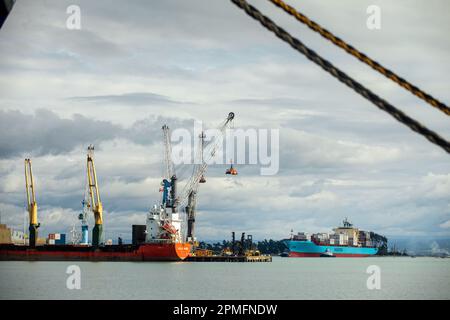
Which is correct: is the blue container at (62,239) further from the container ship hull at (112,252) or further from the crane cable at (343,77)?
the crane cable at (343,77)

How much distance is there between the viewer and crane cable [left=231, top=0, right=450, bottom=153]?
14.1 feet

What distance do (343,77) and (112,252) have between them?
385 ft

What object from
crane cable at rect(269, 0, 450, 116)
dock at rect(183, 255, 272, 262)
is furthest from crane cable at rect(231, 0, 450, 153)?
dock at rect(183, 255, 272, 262)

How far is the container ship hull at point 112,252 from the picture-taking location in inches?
4537

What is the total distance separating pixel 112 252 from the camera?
4688 inches

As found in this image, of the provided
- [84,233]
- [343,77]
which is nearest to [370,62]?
[343,77]

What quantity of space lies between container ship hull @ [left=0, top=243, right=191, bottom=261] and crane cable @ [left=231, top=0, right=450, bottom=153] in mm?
111228

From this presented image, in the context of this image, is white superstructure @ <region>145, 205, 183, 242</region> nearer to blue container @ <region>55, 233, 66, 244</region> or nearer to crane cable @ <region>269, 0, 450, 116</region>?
blue container @ <region>55, 233, 66, 244</region>

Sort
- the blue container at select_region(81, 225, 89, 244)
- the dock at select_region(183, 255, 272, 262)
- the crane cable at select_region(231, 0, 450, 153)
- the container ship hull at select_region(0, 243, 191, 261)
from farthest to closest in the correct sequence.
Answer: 1. the dock at select_region(183, 255, 272, 262)
2. the blue container at select_region(81, 225, 89, 244)
3. the container ship hull at select_region(0, 243, 191, 261)
4. the crane cable at select_region(231, 0, 450, 153)

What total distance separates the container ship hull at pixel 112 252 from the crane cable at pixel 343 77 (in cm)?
11123
